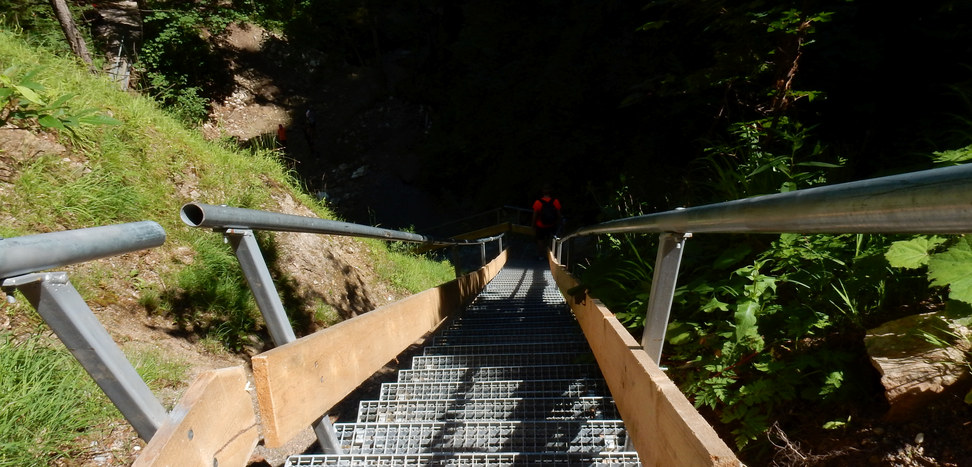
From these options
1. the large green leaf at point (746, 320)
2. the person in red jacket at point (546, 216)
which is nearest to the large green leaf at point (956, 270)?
the large green leaf at point (746, 320)

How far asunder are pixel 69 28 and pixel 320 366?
19.7 feet

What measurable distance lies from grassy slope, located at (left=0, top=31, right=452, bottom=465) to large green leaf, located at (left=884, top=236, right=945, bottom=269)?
294 centimetres

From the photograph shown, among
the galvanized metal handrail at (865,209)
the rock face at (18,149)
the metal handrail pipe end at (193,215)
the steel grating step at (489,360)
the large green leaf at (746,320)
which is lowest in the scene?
the steel grating step at (489,360)

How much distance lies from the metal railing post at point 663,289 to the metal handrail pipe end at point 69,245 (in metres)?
1.37

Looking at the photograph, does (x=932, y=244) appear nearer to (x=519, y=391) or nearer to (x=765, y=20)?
(x=519, y=391)

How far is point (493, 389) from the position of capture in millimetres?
2980

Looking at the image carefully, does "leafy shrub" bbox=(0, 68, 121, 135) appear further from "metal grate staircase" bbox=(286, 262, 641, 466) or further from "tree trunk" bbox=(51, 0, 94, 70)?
"metal grate staircase" bbox=(286, 262, 641, 466)

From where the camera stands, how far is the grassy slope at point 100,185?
202cm

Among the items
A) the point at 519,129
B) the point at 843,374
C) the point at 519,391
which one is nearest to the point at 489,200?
the point at 519,129

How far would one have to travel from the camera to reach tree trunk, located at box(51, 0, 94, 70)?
5.53 m

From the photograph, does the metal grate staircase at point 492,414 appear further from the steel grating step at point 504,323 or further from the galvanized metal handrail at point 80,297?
the galvanized metal handrail at point 80,297

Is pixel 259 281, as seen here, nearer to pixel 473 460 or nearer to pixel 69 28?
pixel 473 460

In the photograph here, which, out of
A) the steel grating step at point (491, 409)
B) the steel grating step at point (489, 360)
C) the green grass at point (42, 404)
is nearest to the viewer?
the green grass at point (42, 404)

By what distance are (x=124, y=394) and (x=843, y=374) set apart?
2.13 m
